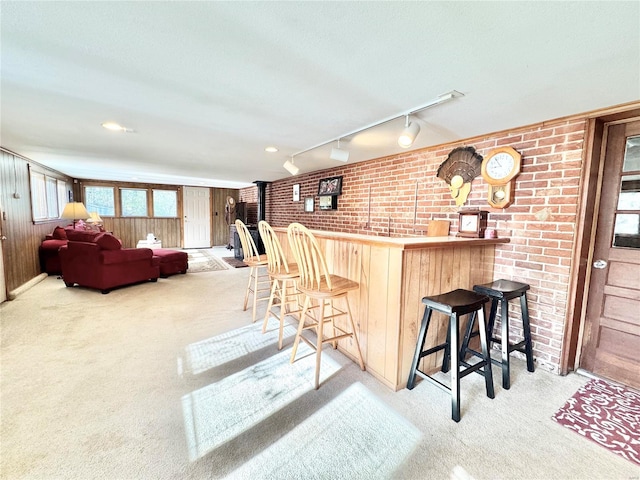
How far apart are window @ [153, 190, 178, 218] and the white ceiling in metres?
6.25

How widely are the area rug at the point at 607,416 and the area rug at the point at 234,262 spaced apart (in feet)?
17.2

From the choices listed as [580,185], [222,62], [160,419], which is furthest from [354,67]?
[160,419]

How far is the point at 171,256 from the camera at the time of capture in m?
4.93

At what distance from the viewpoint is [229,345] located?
2.44 meters

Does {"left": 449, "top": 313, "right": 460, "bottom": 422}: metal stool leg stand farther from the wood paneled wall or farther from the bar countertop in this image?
the wood paneled wall

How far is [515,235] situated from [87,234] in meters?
5.37

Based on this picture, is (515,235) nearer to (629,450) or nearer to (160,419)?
(629,450)

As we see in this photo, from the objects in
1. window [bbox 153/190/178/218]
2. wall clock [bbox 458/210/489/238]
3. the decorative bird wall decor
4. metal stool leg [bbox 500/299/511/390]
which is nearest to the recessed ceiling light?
the decorative bird wall decor

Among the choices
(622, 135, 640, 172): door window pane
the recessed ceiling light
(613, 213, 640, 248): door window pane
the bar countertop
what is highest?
the recessed ceiling light

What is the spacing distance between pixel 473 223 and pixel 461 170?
600 millimetres

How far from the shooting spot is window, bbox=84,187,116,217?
24.7ft

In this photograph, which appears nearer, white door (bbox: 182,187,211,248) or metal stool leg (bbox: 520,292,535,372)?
metal stool leg (bbox: 520,292,535,372)

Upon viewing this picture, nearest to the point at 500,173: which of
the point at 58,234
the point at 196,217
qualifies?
the point at 58,234

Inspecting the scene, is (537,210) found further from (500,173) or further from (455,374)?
(455,374)
